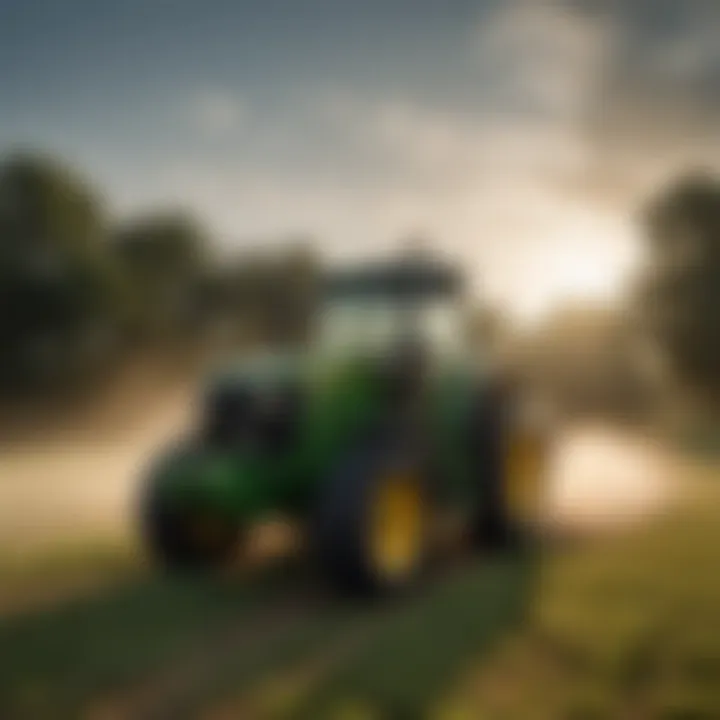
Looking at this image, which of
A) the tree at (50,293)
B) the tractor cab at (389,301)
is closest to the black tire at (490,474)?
the tractor cab at (389,301)

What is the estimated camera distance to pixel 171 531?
1.84 meters

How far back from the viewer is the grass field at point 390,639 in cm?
142

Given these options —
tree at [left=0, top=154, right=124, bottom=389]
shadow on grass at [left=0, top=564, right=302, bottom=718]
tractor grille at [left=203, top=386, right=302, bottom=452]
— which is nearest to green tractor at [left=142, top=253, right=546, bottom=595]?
tractor grille at [left=203, top=386, right=302, bottom=452]

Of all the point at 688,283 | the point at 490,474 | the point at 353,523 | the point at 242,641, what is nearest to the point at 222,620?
the point at 242,641

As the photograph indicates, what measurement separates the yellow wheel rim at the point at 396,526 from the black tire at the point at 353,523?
2cm

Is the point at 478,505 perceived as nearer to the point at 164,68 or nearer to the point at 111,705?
the point at 111,705

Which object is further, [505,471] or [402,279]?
[505,471]

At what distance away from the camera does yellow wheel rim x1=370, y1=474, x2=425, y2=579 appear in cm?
184

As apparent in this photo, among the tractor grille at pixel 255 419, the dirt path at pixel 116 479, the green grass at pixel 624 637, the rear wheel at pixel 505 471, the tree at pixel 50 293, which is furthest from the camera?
the rear wheel at pixel 505 471

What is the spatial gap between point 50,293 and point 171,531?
1.83ft

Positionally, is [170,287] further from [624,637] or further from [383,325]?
[624,637]

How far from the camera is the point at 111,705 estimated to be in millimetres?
1406

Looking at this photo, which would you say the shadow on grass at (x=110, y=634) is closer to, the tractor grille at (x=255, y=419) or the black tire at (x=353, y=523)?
the black tire at (x=353, y=523)

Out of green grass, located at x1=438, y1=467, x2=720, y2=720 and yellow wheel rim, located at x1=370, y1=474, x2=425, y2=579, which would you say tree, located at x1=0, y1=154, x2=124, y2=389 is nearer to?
yellow wheel rim, located at x1=370, y1=474, x2=425, y2=579
